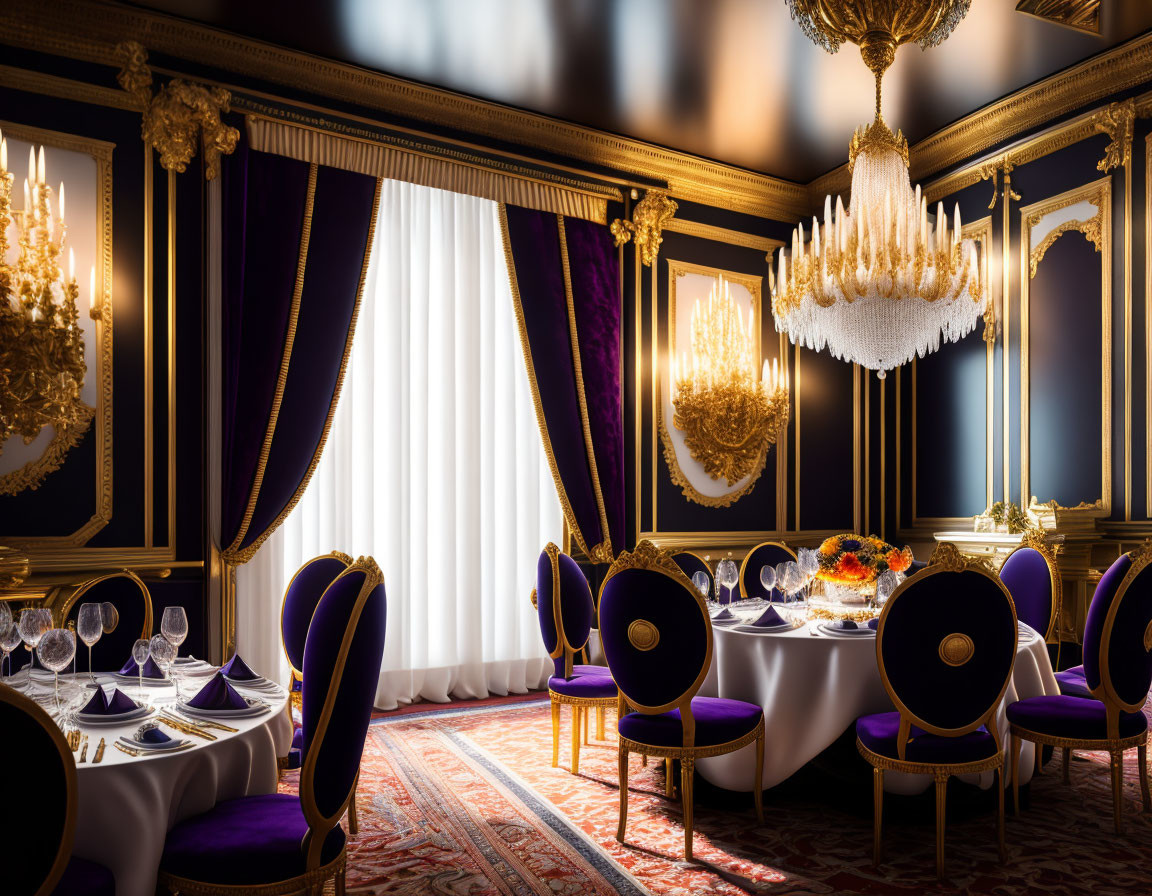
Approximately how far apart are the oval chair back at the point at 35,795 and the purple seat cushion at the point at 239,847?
37 centimetres

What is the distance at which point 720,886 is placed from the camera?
8.57ft

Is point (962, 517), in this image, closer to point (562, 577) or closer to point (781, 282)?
point (781, 282)

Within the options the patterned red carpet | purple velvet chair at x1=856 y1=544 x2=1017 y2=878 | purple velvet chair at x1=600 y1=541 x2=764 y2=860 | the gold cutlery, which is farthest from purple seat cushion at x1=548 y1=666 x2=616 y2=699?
the gold cutlery

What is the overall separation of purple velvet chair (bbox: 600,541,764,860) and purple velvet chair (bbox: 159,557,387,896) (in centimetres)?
110

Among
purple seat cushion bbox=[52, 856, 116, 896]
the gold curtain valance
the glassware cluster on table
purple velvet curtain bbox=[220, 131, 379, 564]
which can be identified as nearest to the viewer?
purple seat cushion bbox=[52, 856, 116, 896]

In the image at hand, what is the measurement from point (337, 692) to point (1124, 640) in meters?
2.66

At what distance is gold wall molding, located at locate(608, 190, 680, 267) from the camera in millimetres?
5914

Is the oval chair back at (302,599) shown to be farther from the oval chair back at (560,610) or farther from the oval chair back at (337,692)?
the oval chair back at (337,692)

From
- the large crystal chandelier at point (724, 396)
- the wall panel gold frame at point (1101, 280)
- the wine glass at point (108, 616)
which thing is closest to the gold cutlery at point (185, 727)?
the wine glass at point (108, 616)

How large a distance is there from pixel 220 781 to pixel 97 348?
295 cm

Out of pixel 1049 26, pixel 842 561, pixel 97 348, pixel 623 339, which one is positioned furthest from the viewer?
pixel 623 339

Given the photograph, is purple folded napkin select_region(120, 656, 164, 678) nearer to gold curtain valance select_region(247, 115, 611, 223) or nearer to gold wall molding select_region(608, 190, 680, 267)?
gold curtain valance select_region(247, 115, 611, 223)

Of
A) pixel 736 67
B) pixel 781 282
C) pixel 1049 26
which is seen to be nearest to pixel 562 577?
pixel 781 282

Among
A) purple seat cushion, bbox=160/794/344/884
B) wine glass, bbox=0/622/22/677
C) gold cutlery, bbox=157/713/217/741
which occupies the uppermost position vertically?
wine glass, bbox=0/622/22/677
